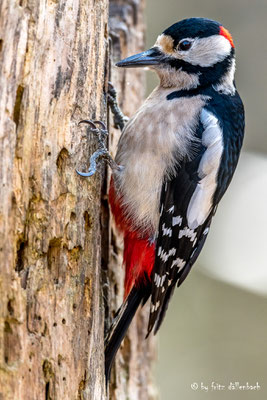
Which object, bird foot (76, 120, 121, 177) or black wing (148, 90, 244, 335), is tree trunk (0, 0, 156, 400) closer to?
bird foot (76, 120, 121, 177)

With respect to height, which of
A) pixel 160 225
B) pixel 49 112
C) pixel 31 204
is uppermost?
pixel 49 112

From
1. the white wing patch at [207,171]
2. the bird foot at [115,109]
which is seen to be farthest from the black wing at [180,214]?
the bird foot at [115,109]

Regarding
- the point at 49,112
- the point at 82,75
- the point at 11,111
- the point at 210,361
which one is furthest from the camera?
the point at 210,361

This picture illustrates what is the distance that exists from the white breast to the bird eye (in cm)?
27

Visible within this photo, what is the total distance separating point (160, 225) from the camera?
2545 millimetres

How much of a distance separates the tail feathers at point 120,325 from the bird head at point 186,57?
1.00 metres

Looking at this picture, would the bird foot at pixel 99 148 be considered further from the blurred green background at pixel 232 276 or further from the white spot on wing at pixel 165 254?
the blurred green background at pixel 232 276

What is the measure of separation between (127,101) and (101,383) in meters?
1.65

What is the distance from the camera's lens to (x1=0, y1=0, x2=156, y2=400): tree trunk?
1.82 m

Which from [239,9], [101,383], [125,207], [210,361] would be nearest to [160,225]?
[125,207]

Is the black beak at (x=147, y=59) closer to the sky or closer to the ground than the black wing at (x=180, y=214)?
closer to the sky

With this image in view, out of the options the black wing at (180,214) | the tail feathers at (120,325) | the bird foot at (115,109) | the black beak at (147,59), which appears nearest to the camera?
the tail feathers at (120,325)

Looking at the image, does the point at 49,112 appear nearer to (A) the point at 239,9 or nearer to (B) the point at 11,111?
(B) the point at 11,111

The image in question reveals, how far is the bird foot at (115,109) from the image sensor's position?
112 inches
